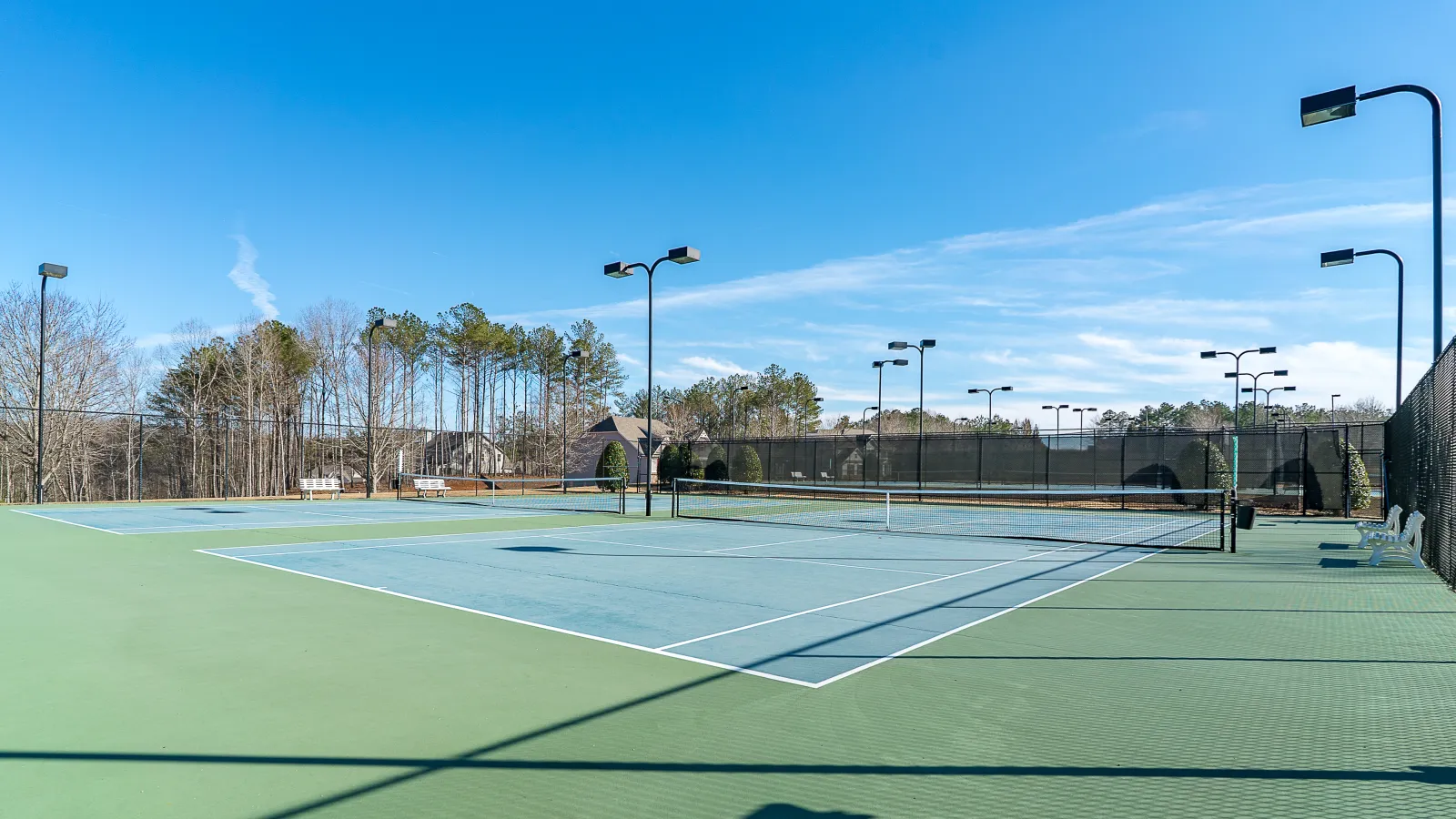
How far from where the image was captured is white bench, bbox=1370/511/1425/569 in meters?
11.3

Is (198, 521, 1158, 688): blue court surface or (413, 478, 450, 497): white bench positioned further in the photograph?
(413, 478, 450, 497): white bench

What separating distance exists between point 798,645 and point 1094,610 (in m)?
3.47

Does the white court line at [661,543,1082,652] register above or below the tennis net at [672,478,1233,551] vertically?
above

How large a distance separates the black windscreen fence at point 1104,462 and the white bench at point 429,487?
38.8ft

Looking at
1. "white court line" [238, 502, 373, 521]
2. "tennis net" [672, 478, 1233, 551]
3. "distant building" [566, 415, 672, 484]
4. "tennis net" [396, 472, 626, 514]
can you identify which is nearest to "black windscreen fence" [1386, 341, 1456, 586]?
"tennis net" [672, 478, 1233, 551]

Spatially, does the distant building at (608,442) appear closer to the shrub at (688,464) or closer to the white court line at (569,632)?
the shrub at (688,464)

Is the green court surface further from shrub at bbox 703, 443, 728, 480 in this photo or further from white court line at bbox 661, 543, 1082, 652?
shrub at bbox 703, 443, 728, 480

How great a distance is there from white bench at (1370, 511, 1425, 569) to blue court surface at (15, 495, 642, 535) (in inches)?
655

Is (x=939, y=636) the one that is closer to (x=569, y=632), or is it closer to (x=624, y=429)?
(x=569, y=632)

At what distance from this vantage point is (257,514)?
60.9ft

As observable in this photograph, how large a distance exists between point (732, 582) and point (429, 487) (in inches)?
906

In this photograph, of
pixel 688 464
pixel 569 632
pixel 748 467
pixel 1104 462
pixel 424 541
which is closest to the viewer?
pixel 569 632

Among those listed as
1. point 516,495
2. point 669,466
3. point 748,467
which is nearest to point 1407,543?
point 748,467

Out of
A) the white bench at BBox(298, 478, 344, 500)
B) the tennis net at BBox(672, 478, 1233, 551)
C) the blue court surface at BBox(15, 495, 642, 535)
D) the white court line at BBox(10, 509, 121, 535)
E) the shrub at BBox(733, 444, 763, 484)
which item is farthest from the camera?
the shrub at BBox(733, 444, 763, 484)
